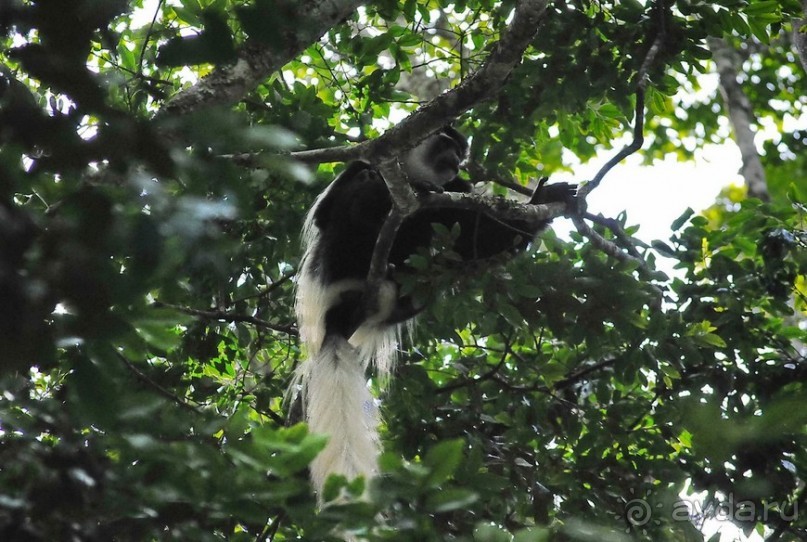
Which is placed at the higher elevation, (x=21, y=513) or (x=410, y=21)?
(x=410, y=21)

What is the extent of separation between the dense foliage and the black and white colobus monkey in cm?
11

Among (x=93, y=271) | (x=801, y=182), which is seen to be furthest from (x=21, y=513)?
(x=801, y=182)

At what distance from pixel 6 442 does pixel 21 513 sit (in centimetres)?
41

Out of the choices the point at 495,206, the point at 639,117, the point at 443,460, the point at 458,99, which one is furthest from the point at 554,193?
the point at 443,460

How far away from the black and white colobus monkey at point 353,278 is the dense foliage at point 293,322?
0.37 feet

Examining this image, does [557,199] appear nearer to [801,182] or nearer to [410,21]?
[410,21]

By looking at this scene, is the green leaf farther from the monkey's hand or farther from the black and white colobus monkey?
the monkey's hand

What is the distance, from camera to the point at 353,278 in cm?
312

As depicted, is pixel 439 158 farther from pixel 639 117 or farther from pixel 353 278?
pixel 639 117

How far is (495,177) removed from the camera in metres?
2.92

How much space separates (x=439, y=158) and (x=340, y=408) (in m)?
1.40

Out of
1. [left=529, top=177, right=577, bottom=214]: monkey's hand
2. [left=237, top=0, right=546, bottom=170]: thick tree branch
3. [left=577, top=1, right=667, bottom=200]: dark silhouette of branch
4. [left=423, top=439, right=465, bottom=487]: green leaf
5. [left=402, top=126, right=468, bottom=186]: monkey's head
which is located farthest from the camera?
[left=402, top=126, right=468, bottom=186]: monkey's head

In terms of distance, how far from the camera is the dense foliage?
67cm

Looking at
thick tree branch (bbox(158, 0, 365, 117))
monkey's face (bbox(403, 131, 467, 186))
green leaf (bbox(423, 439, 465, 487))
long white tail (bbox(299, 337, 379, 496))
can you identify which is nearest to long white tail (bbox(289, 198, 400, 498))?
long white tail (bbox(299, 337, 379, 496))
